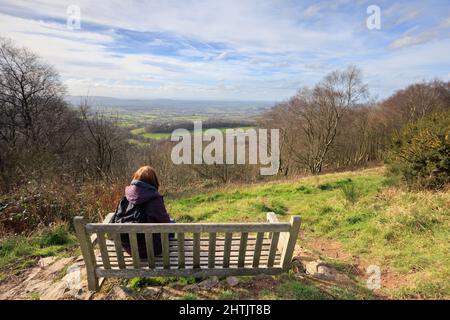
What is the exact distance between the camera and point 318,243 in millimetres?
5531

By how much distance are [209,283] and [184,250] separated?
604 mm

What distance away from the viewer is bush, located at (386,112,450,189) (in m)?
7.21

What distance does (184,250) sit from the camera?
10.5 ft

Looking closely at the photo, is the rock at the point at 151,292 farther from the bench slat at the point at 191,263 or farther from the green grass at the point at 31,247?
the green grass at the point at 31,247

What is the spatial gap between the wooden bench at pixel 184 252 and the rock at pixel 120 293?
7.0 inches

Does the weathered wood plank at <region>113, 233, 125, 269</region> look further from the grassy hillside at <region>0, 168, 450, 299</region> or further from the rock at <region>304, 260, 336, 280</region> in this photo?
the rock at <region>304, 260, 336, 280</region>

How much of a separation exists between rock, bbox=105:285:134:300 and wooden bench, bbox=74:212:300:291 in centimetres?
18

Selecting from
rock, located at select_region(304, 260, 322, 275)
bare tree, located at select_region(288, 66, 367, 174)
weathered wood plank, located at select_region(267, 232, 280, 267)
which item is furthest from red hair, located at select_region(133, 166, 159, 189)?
bare tree, located at select_region(288, 66, 367, 174)

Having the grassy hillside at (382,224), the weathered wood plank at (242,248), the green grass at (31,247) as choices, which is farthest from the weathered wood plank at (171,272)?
the green grass at (31,247)

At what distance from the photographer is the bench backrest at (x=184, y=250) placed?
2.84m

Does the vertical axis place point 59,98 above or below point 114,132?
above
